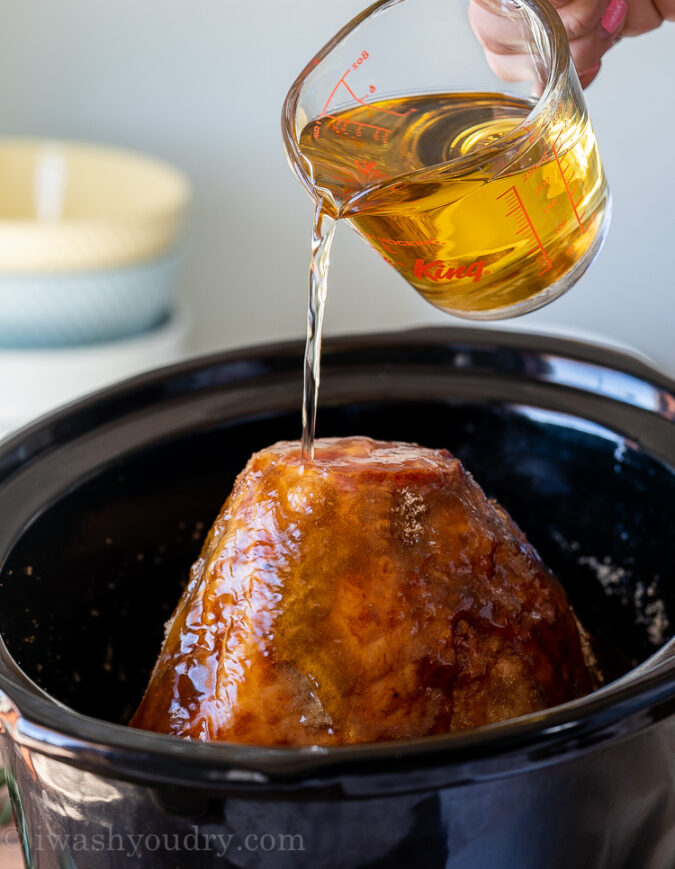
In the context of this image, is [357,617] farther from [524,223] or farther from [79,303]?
[79,303]

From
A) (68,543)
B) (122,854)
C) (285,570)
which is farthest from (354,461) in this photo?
(122,854)

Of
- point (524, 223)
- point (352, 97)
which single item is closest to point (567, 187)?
point (524, 223)

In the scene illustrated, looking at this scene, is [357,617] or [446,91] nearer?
[357,617]

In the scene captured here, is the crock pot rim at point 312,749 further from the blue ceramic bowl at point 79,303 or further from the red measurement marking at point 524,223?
the blue ceramic bowl at point 79,303

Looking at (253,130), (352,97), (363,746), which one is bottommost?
(363,746)

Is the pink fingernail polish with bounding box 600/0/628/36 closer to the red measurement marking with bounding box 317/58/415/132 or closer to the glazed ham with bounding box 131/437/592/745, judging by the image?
the red measurement marking with bounding box 317/58/415/132
